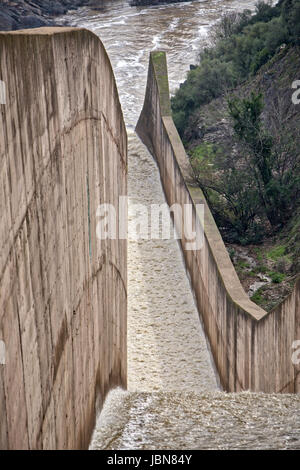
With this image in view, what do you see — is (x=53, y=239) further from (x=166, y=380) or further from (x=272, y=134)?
(x=272, y=134)

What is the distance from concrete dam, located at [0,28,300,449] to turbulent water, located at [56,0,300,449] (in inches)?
1.4

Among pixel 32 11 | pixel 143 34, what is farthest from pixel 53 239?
pixel 32 11

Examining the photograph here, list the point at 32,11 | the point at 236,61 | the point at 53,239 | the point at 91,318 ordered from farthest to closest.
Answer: the point at 32,11, the point at 236,61, the point at 91,318, the point at 53,239

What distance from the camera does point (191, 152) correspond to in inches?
893

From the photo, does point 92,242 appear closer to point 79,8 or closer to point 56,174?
point 56,174

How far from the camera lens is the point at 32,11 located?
4972 cm

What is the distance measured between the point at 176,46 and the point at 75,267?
1300 inches

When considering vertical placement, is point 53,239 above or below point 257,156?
above

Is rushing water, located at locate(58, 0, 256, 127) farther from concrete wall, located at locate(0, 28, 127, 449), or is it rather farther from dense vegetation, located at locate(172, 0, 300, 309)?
concrete wall, located at locate(0, 28, 127, 449)

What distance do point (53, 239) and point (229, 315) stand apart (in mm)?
5827

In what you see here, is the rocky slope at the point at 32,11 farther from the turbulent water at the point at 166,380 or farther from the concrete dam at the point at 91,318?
the concrete dam at the point at 91,318

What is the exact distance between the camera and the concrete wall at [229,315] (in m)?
8.88

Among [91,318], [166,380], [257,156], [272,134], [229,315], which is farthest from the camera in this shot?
[272,134]
